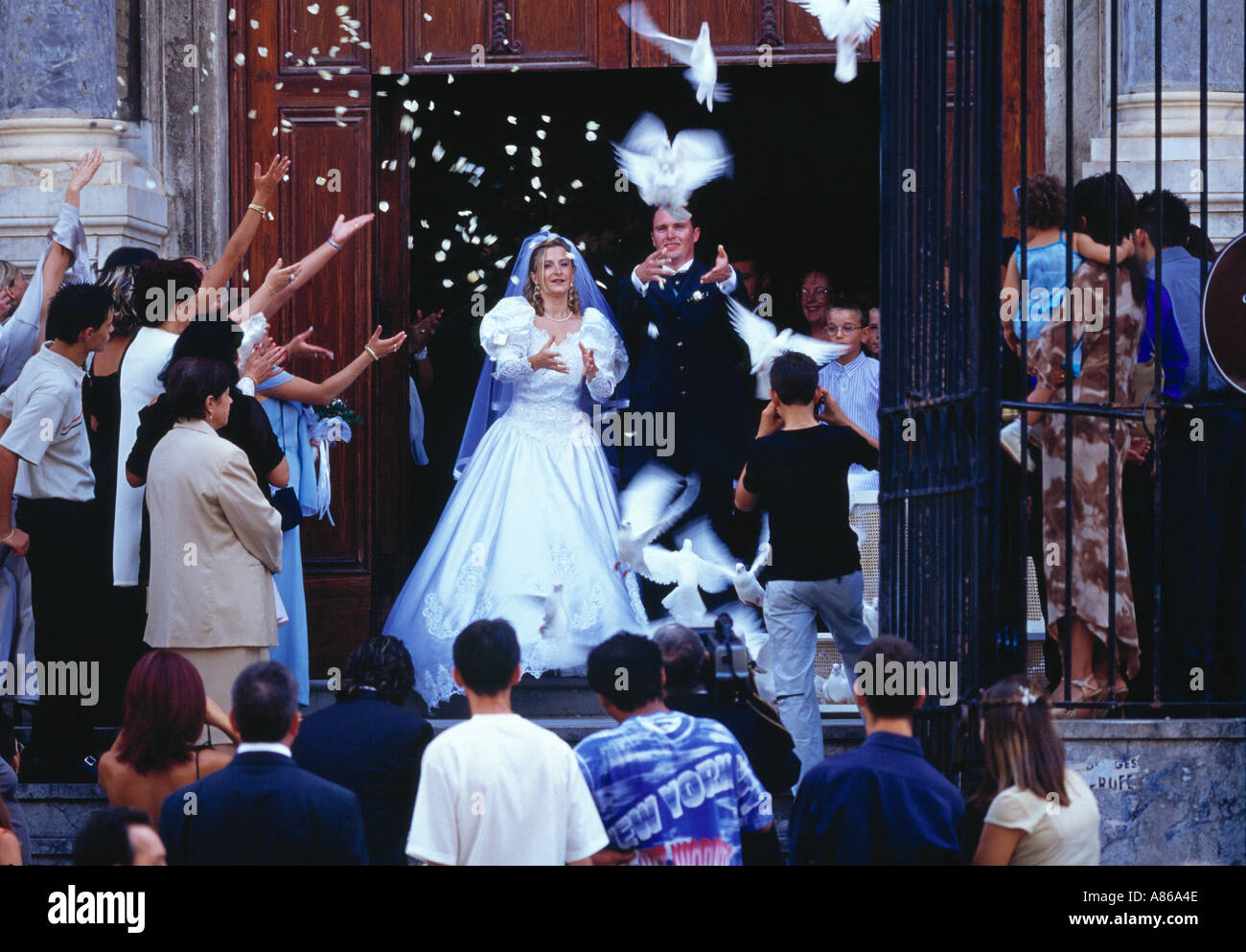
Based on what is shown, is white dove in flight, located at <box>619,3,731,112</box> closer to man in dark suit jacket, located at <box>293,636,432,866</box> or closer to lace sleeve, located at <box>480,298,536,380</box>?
lace sleeve, located at <box>480,298,536,380</box>

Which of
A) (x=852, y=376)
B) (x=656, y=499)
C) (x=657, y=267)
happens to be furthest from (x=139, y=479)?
(x=852, y=376)

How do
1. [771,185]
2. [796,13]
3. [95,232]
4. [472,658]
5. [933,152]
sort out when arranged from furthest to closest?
[771,185], [796,13], [95,232], [933,152], [472,658]

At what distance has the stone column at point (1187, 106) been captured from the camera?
786 cm

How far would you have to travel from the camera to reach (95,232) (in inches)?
323

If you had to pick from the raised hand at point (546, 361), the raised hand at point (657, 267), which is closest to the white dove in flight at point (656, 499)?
the raised hand at point (546, 361)

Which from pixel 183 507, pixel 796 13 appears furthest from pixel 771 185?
pixel 183 507

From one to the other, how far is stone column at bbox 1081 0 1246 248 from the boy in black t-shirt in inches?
87.2

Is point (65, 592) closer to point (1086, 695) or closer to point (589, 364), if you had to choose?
point (589, 364)

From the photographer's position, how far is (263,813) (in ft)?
13.8

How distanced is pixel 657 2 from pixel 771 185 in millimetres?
3490

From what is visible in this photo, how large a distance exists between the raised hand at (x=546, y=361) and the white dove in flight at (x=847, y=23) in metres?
1.86

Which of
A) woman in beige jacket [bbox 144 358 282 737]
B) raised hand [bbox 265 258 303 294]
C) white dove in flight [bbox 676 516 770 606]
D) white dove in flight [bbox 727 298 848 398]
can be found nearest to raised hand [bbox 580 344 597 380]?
white dove in flight [bbox 727 298 848 398]
